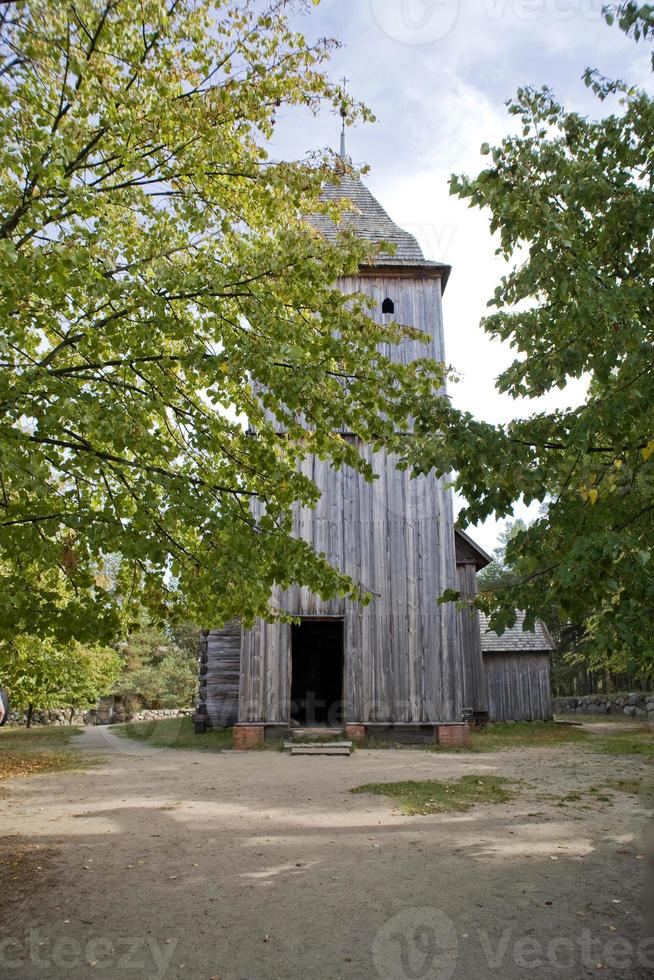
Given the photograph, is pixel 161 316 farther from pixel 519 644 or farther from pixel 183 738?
pixel 519 644

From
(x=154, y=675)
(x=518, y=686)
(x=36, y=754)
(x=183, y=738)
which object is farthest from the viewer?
(x=154, y=675)

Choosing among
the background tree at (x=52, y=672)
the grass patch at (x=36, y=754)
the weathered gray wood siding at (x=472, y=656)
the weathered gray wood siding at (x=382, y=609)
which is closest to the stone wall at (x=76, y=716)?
the background tree at (x=52, y=672)

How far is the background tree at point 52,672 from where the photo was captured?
1191 centimetres

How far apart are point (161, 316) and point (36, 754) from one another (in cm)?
1284

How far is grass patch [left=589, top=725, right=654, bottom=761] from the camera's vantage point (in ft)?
45.5

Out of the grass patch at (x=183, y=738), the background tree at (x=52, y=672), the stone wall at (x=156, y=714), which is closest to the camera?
the background tree at (x=52, y=672)

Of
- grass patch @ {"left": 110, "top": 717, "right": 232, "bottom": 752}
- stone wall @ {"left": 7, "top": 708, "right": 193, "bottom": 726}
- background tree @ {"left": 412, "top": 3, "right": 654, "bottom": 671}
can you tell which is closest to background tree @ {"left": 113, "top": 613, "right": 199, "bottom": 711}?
stone wall @ {"left": 7, "top": 708, "right": 193, "bottom": 726}

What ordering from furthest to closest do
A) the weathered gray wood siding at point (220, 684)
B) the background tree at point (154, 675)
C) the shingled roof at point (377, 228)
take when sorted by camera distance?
the background tree at point (154, 675) < the weathered gray wood siding at point (220, 684) < the shingled roof at point (377, 228)

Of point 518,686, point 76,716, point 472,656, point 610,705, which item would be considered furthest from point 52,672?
point 610,705

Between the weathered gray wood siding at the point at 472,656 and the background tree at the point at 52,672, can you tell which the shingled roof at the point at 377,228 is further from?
the background tree at the point at 52,672

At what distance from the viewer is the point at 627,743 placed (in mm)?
15883

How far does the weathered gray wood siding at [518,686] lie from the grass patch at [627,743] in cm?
419

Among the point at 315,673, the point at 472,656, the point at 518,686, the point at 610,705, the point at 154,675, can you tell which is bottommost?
the point at 610,705

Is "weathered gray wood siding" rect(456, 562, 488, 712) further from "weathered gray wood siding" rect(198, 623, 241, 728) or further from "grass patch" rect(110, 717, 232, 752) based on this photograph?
"grass patch" rect(110, 717, 232, 752)
